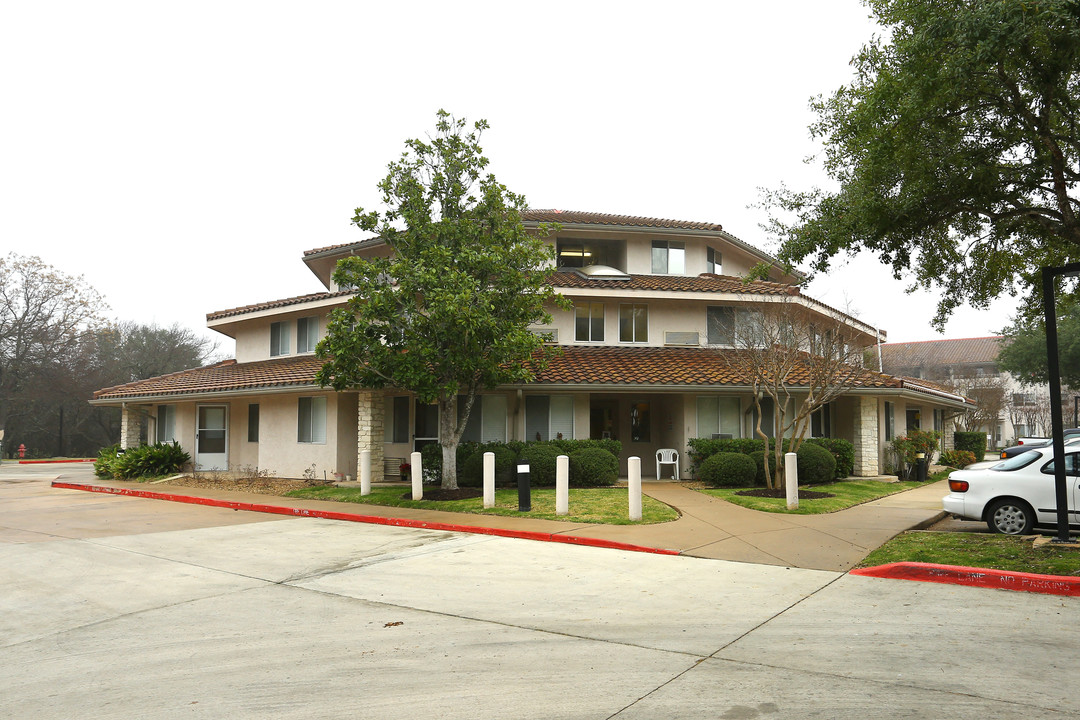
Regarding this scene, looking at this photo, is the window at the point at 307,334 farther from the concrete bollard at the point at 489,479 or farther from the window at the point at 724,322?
the window at the point at 724,322

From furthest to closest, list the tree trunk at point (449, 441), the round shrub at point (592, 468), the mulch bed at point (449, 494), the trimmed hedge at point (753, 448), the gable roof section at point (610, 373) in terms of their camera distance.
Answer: the trimmed hedge at point (753, 448) < the gable roof section at point (610, 373) < the round shrub at point (592, 468) < the tree trunk at point (449, 441) < the mulch bed at point (449, 494)

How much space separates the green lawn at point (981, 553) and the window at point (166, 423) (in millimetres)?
24942

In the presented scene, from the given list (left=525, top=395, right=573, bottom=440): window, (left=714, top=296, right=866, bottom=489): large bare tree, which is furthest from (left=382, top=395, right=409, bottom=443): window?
(left=714, top=296, right=866, bottom=489): large bare tree

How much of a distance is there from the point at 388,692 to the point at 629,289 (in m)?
18.5

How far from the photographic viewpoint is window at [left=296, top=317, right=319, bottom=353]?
25016mm

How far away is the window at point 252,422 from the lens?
2467 cm

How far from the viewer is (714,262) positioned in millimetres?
26781

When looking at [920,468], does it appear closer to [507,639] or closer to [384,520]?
[384,520]

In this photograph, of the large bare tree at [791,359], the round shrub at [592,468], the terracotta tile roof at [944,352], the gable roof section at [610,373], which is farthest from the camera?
the terracotta tile roof at [944,352]

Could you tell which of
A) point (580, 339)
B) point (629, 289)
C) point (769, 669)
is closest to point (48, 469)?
point (580, 339)

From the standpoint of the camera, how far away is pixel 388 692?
5.20 m

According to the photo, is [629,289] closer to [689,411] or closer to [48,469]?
[689,411]

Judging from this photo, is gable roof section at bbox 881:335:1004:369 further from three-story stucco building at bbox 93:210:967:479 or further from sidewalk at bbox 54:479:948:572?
sidewalk at bbox 54:479:948:572

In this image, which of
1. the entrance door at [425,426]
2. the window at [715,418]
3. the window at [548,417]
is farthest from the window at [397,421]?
the window at [715,418]
